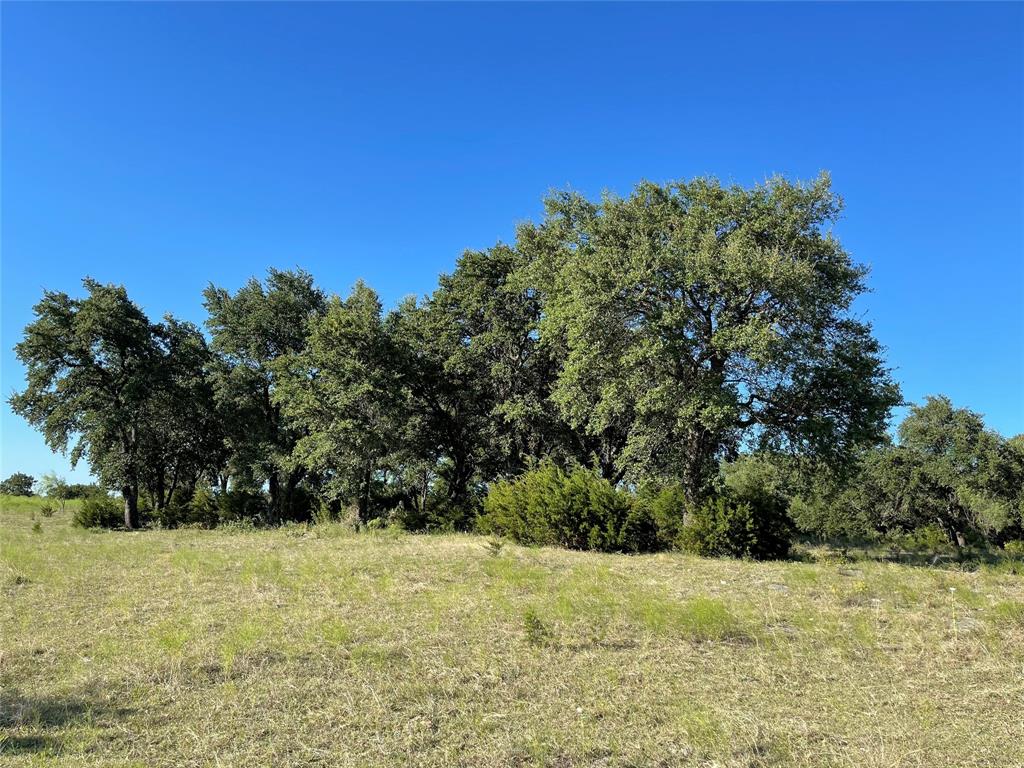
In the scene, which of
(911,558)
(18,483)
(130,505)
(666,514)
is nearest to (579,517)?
(666,514)

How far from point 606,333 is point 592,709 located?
1519cm

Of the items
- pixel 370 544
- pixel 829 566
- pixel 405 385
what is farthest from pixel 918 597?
pixel 405 385

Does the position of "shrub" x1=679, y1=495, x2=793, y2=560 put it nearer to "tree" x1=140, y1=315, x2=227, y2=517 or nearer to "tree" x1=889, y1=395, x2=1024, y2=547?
"tree" x1=140, y1=315, x2=227, y2=517

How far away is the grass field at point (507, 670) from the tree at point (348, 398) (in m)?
15.0

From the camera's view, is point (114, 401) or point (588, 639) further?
point (114, 401)

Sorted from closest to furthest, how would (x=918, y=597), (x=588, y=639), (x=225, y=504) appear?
1. (x=588, y=639)
2. (x=918, y=597)
3. (x=225, y=504)

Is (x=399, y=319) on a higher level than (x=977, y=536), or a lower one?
higher

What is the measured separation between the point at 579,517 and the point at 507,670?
11511mm

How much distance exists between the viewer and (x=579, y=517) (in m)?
17.8

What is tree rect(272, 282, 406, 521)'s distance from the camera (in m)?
27.1

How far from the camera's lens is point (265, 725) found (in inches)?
198

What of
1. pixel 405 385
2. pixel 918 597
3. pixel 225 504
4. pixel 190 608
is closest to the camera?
pixel 190 608

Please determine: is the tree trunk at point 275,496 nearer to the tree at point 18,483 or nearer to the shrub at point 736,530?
the shrub at point 736,530

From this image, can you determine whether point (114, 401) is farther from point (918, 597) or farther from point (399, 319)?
point (918, 597)
